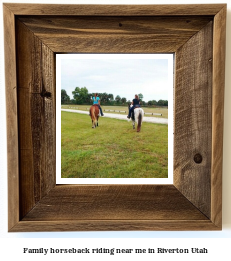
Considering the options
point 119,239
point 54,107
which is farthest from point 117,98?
point 119,239

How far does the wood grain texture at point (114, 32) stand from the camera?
1.67 ft

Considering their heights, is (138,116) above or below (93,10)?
below

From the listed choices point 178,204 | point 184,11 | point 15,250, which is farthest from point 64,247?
point 184,11

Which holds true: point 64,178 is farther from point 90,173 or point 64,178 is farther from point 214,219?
point 214,219

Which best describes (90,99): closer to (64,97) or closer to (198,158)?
(64,97)

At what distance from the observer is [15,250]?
1.81 ft

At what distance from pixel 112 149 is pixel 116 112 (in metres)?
0.08

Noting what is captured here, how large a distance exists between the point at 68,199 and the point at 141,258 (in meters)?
0.21

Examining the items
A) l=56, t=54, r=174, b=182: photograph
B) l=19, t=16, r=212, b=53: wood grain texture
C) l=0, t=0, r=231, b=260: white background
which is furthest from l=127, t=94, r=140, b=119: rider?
l=0, t=0, r=231, b=260: white background

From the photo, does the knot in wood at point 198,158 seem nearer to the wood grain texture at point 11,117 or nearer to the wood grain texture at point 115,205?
the wood grain texture at point 115,205

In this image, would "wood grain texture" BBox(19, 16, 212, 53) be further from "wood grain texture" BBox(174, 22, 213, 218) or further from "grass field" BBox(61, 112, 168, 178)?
"grass field" BBox(61, 112, 168, 178)

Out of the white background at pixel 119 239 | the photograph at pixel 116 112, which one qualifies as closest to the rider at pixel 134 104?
the photograph at pixel 116 112

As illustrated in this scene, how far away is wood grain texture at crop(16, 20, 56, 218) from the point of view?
1.68ft

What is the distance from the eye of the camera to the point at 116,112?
0.53 m
